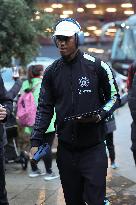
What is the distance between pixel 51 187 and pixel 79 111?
11.3 ft

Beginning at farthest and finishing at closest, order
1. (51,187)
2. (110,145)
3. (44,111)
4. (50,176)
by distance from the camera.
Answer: (110,145), (50,176), (51,187), (44,111)

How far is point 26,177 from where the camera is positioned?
8.21 m

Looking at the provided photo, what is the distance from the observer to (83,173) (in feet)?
14.2

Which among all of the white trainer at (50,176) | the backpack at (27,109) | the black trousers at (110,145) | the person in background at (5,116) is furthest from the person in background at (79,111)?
the black trousers at (110,145)

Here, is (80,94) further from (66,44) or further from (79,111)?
(66,44)

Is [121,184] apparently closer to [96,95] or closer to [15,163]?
[15,163]

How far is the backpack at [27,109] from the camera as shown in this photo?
27.6 ft

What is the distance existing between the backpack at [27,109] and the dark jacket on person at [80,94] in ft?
12.9

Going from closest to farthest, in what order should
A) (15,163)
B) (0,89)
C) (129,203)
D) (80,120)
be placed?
(80,120) → (0,89) → (129,203) → (15,163)

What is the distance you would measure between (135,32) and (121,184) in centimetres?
1850

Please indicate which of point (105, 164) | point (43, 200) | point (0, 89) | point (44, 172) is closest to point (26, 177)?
point (44, 172)

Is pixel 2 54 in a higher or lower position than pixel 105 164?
higher

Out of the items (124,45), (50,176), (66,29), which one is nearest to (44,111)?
(66,29)

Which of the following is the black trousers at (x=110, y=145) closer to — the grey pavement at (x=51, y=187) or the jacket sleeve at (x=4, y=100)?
the grey pavement at (x=51, y=187)
